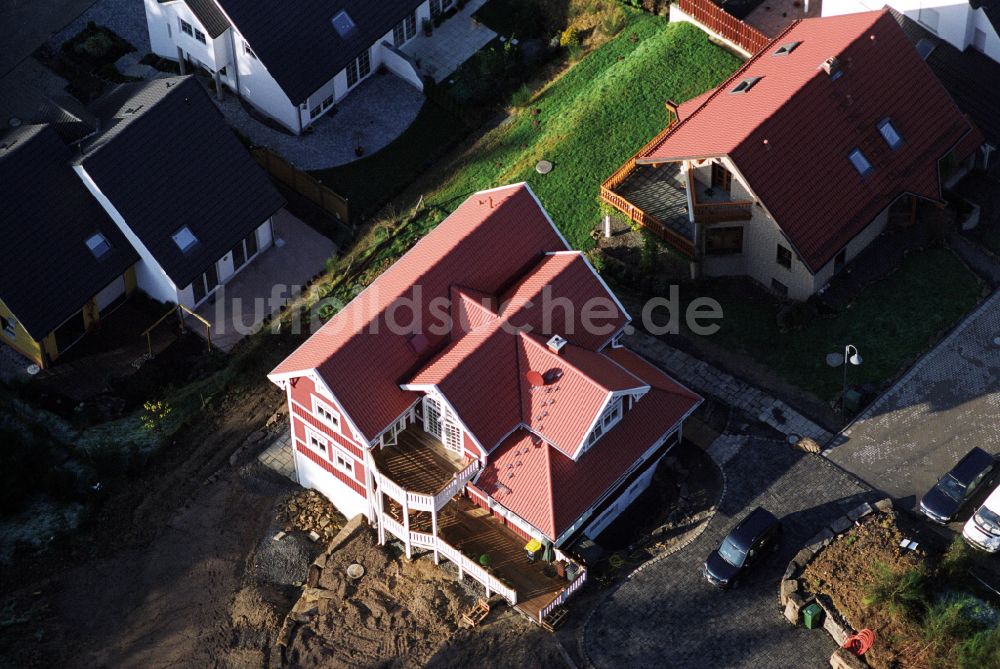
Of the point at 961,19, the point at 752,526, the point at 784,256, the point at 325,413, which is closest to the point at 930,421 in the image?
the point at 784,256

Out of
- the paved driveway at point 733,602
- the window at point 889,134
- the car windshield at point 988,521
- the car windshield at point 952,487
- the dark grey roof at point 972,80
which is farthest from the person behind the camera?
the dark grey roof at point 972,80

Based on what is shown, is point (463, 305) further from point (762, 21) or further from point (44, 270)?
point (762, 21)

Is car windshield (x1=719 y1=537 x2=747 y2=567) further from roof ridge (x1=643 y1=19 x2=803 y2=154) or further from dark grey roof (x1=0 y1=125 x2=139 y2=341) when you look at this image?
dark grey roof (x1=0 y1=125 x2=139 y2=341)

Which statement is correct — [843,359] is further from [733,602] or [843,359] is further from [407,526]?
[407,526]

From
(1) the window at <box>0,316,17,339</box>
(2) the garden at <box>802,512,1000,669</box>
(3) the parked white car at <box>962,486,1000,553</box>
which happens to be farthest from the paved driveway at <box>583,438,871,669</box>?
(1) the window at <box>0,316,17,339</box>

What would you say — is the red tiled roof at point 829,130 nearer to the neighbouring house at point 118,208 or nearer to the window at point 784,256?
the window at point 784,256

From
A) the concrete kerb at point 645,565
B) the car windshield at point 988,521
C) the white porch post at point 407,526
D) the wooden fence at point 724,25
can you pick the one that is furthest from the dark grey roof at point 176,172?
the car windshield at point 988,521

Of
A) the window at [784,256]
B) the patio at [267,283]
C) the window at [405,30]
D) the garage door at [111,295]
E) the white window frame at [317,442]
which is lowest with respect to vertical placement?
the window at [784,256]
